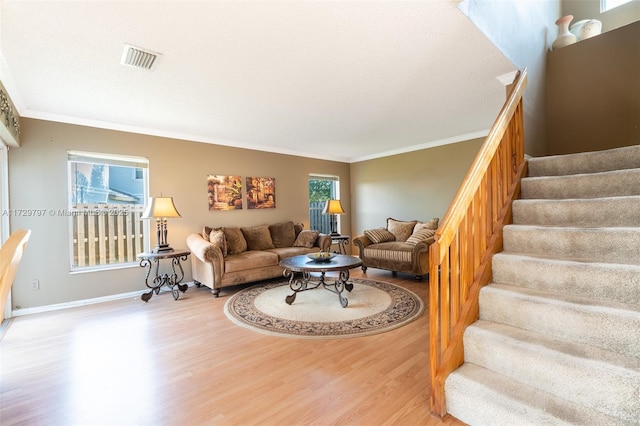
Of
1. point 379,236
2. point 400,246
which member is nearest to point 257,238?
point 379,236

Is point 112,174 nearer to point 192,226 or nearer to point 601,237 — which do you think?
point 192,226

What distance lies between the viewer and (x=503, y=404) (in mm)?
1363

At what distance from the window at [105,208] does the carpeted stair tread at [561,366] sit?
441 centimetres

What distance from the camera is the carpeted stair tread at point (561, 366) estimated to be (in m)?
1.20

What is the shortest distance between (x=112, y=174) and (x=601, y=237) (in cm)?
522

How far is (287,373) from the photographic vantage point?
2041 millimetres

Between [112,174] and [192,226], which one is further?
[192,226]

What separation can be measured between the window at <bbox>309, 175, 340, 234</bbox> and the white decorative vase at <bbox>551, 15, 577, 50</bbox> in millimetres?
4380

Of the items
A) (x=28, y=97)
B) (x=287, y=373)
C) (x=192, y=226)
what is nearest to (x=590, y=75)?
(x=287, y=373)

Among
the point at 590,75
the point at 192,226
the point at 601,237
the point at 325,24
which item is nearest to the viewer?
the point at 601,237

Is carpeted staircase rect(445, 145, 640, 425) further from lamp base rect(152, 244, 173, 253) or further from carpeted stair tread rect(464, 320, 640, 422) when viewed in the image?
lamp base rect(152, 244, 173, 253)

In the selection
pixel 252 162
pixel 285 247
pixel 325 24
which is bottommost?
pixel 285 247

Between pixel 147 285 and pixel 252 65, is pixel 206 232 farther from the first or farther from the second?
pixel 252 65

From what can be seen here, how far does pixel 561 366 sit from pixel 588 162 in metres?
1.92
